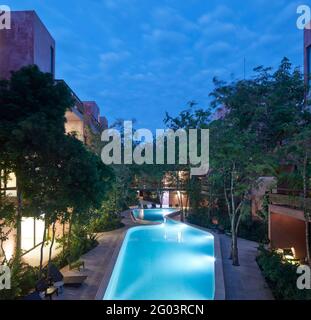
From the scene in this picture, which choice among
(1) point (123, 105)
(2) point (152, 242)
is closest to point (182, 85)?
(1) point (123, 105)

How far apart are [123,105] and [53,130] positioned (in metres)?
175

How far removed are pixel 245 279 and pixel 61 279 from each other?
592cm

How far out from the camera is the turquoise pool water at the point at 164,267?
10008 mm

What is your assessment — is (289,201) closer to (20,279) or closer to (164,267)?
(164,267)

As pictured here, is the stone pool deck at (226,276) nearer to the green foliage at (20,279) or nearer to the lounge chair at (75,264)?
the lounge chair at (75,264)

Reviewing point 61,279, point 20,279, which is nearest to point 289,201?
point 61,279

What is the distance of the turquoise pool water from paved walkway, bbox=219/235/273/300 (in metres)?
0.58

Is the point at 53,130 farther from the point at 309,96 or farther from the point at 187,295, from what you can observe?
the point at 309,96

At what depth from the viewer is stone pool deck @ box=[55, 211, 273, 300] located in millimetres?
9156

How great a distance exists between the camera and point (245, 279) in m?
10.6

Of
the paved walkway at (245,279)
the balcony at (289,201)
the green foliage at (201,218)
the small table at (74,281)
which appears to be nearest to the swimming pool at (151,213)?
the green foliage at (201,218)

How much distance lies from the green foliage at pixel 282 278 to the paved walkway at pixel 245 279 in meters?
0.28

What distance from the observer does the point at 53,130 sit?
8.24 m

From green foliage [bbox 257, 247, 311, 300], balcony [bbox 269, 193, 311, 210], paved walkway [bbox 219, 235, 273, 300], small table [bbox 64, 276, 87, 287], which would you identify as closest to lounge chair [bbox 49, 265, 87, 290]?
small table [bbox 64, 276, 87, 287]
